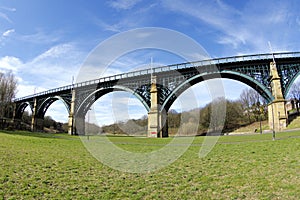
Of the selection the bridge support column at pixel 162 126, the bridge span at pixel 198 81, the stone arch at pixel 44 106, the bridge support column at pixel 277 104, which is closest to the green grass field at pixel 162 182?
the bridge span at pixel 198 81

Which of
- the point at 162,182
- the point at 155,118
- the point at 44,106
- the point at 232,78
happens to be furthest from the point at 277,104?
the point at 44,106

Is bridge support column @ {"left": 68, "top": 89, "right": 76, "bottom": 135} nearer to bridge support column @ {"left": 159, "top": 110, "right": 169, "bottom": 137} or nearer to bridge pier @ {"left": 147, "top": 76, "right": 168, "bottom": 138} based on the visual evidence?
bridge pier @ {"left": 147, "top": 76, "right": 168, "bottom": 138}

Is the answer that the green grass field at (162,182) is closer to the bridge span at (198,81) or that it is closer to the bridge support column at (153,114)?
Answer: the bridge span at (198,81)

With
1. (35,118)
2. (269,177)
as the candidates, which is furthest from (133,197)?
(35,118)

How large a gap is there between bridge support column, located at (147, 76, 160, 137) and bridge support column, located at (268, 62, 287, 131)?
19721 millimetres

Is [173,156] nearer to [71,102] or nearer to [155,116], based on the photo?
[155,116]

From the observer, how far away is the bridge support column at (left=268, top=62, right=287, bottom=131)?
3186cm

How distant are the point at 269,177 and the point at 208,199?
2.89 m

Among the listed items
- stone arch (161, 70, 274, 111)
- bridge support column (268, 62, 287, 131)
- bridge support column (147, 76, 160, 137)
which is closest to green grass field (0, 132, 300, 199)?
bridge support column (268, 62, 287, 131)

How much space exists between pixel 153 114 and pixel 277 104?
21533 mm

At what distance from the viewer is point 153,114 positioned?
131 ft

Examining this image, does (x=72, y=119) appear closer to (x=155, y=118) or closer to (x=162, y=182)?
(x=155, y=118)

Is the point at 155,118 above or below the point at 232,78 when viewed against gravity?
below

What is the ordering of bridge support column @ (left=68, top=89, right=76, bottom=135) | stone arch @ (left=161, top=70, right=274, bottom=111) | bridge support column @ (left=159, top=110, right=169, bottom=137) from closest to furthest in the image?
stone arch @ (left=161, top=70, right=274, bottom=111) → bridge support column @ (left=159, top=110, right=169, bottom=137) → bridge support column @ (left=68, top=89, right=76, bottom=135)
